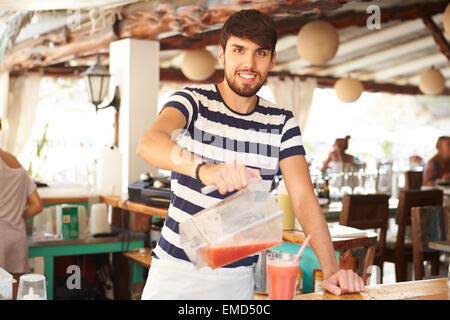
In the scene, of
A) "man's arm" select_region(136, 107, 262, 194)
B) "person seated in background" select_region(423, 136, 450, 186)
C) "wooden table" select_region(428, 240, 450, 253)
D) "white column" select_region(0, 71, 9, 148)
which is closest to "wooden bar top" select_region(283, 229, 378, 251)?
"wooden table" select_region(428, 240, 450, 253)

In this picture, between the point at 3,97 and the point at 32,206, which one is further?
the point at 3,97

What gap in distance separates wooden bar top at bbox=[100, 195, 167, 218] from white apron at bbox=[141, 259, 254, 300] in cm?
206

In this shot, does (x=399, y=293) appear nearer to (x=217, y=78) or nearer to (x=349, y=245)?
(x=349, y=245)

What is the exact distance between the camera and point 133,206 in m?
4.07

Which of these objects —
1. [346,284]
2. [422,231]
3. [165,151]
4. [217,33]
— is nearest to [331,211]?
[422,231]

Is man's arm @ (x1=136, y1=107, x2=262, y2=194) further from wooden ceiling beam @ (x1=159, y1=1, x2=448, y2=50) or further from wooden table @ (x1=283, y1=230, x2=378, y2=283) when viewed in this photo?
wooden ceiling beam @ (x1=159, y1=1, x2=448, y2=50)

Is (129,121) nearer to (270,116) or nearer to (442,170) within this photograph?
(270,116)

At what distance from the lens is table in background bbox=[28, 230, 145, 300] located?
3844mm

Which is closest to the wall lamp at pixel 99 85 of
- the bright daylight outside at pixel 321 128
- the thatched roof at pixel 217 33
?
the bright daylight outside at pixel 321 128

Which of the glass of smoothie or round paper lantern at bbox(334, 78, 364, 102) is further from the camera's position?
round paper lantern at bbox(334, 78, 364, 102)

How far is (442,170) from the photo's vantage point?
682cm

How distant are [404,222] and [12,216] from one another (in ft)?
9.05
